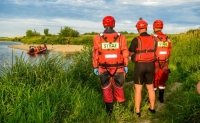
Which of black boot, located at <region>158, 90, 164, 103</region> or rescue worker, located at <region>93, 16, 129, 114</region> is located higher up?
rescue worker, located at <region>93, 16, 129, 114</region>

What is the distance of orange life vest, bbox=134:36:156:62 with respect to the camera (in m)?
5.24

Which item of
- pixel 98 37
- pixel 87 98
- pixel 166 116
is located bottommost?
pixel 166 116

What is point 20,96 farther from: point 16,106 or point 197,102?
point 197,102

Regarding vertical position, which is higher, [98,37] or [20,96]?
[98,37]

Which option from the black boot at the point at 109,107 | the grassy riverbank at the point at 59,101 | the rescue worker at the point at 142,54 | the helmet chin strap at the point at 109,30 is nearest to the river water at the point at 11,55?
the grassy riverbank at the point at 59,101

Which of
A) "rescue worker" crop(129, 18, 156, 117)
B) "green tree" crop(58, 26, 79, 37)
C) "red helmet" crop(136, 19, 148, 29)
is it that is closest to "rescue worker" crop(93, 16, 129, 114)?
"rescue worker" crop(129, 18, 156, 117)

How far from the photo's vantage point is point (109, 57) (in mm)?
5086

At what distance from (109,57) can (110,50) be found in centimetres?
15

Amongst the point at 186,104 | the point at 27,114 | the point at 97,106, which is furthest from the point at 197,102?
the point at 27,114

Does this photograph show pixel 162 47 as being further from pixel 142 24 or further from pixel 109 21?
pixel 109 21

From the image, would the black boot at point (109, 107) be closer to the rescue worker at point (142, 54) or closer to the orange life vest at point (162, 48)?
the rescue worker at point (142, 54)

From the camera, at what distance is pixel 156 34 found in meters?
6.34

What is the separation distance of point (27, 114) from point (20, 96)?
0.62 metres

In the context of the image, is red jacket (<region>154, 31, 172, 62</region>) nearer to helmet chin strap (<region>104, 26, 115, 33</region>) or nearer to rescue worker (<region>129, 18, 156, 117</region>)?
rescue worker (<region>129, 18, 156, 117</region>)
